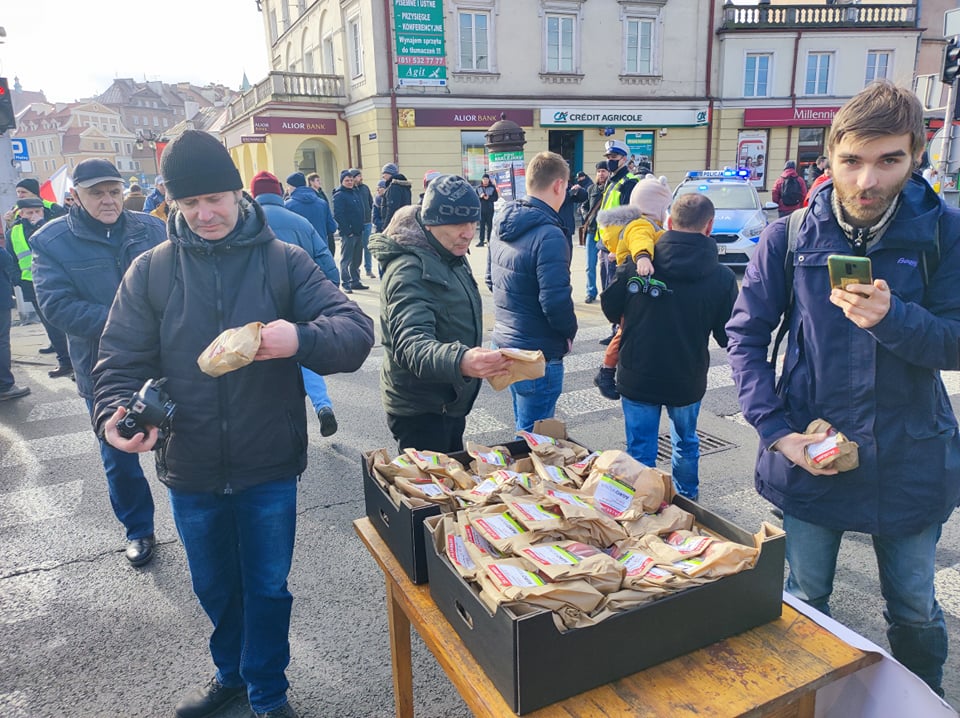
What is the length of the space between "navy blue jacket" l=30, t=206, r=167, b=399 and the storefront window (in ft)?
69.4

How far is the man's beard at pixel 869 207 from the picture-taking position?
6.13ft

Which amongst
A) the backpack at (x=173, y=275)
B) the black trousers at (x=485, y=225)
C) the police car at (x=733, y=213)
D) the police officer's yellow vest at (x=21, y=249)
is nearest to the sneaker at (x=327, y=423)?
the backpack at (x=173, y=275)

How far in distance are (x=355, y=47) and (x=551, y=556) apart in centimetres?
2548

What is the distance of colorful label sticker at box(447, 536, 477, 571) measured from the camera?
1.69 meters

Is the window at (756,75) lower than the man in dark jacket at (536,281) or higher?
higher

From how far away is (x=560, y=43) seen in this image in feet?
79.3

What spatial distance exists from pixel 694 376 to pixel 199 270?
2.53 m

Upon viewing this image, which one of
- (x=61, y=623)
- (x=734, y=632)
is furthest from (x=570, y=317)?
(x=61, y=623)

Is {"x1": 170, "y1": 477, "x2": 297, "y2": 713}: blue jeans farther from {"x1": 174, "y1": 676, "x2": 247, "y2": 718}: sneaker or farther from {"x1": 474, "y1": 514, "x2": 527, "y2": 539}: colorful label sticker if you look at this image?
{"x1": 474, "y1": 514, "x2": 527, "y2": 539}: colorful label sticker

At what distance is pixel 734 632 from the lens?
1688mm

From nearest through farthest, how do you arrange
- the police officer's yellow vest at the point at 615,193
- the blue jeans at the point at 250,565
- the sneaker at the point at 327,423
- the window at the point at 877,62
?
the blue jeans at the point at 250,565 < the sneaker at the point at 327,423 < the police officer's yellow vest at the point at 615,193 < the window at the point at 877,62

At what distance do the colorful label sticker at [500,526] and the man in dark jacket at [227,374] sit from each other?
76 cm

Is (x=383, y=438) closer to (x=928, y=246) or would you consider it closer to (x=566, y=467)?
(x=566, y=467)

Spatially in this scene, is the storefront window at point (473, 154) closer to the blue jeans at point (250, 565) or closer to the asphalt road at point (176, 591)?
the asphalt road at point (176, 591)
